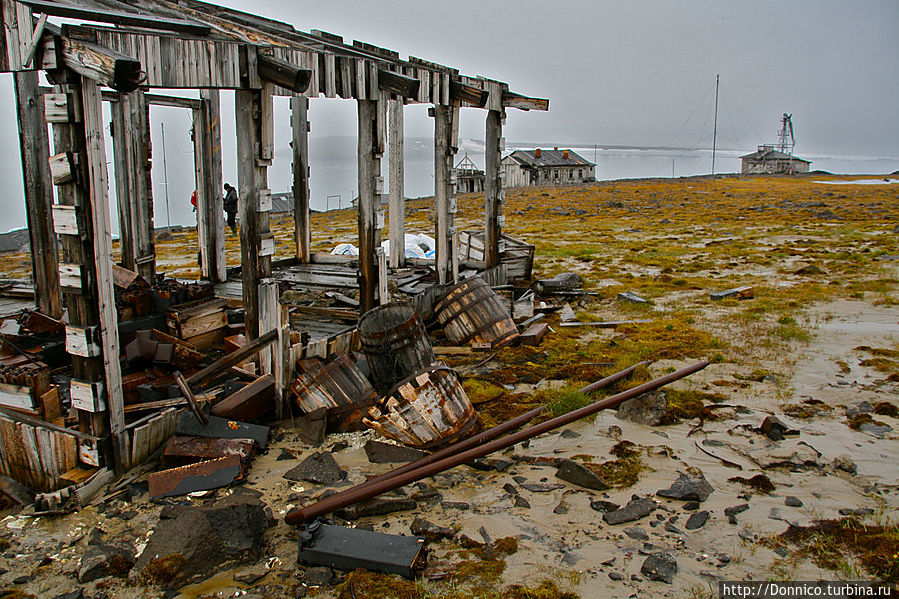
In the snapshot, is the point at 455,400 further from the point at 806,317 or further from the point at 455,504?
the point at 806,317

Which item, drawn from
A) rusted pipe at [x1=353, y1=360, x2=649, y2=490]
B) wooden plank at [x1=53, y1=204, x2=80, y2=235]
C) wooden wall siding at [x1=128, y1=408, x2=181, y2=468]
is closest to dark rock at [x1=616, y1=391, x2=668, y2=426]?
rusted pipe at [x1=353, y1=360, x2=649, y2=490]

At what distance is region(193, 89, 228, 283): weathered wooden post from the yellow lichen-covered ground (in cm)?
413

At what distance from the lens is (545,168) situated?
60938mm

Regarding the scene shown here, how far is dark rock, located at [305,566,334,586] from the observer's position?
13.7 ft

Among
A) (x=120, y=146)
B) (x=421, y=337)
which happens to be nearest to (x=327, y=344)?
(x=421, y=337)

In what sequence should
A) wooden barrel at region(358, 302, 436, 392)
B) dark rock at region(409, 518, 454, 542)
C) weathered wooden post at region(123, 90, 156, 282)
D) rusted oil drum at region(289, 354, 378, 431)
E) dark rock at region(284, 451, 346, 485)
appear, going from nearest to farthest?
dark rock at region(409, 518, 454, 542) < dark rock at region(284, 451, 346, 485) < rusted oil drum at region(289, 354, 378, 431) < wooden barrel at region(358, 302, 436, 392) < weathered wooden post at region(123, 90, 156, 282)

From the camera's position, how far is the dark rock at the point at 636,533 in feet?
14.8

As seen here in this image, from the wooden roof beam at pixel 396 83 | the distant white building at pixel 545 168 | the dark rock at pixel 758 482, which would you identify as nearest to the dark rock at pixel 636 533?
the dark rock at pixel 758 482

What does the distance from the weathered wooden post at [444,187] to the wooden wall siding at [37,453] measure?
21.3 ft

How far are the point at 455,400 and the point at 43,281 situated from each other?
5.94 meters

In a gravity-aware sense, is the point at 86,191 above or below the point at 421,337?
above

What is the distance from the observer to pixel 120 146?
30.1 feet

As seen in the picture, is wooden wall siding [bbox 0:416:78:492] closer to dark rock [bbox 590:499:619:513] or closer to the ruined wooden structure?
the ruined wooden structure

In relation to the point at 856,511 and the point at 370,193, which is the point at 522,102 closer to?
the point at 370,193
